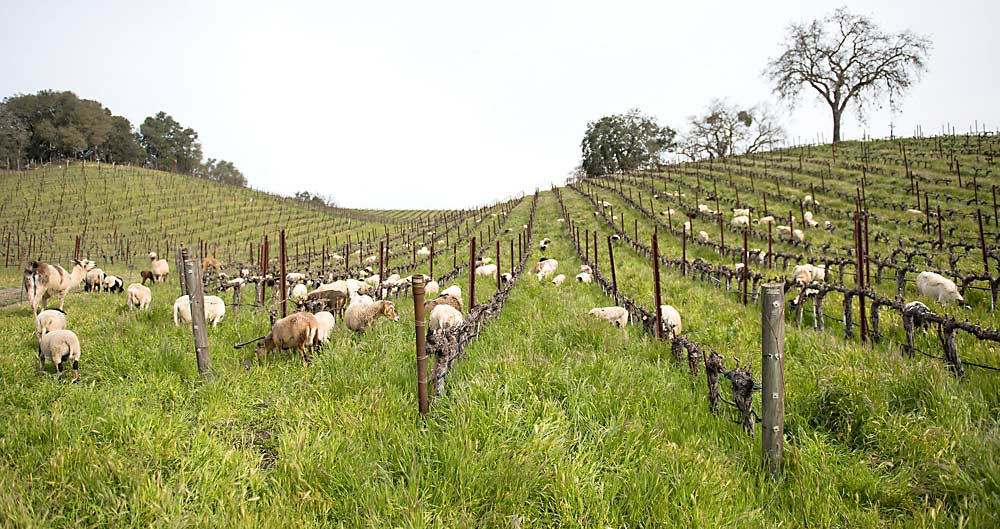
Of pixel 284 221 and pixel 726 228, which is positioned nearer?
pixel 726 228

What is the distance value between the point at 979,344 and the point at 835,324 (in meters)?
2.67

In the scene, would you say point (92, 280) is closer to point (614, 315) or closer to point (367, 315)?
point (367, 315)

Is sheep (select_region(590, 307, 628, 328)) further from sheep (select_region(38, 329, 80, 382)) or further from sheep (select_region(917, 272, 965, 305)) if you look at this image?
sheep (select_region(38, 329, 80, 382))

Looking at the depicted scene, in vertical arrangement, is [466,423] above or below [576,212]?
below

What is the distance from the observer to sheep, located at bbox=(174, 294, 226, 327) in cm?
→ 845

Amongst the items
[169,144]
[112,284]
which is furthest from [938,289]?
[169,144]

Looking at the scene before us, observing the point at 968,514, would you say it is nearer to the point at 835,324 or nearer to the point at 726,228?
the point at 835,324

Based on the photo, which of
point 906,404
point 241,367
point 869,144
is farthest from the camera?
point 869,144

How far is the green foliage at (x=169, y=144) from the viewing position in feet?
286

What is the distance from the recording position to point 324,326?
7293 mm

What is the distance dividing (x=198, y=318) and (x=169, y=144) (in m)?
111

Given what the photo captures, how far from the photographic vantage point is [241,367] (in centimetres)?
553

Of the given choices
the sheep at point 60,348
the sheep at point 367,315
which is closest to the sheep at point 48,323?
the sheep at point 60,348

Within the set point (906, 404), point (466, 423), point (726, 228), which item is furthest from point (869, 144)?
point (466, 423)
